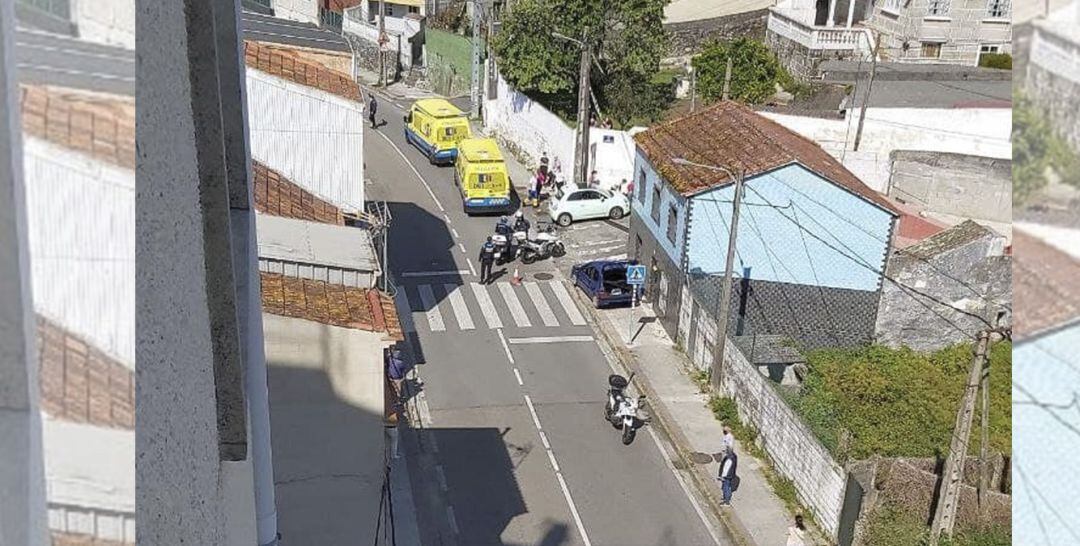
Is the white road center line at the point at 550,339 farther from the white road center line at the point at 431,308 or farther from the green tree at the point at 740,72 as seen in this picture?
the green tree at the point at 740,72

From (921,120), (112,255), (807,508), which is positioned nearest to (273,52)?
(807,508)

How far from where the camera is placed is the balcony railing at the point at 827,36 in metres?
36.3

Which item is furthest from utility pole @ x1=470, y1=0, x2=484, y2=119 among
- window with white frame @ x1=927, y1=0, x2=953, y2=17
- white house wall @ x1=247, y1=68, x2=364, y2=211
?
white house wall @ x1=247, y1=68, x2=364, y2=211

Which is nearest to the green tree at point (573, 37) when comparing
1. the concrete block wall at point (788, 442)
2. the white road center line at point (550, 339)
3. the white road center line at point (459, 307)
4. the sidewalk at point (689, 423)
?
the white road center line at point (459, 307)

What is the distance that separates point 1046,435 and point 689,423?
15.8 m

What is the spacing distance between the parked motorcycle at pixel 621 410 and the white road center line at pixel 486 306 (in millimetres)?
4266

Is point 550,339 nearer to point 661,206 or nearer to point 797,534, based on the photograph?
point 661,206

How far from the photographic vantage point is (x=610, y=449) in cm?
1692

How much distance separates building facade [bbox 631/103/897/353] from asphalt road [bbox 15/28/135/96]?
16.5m

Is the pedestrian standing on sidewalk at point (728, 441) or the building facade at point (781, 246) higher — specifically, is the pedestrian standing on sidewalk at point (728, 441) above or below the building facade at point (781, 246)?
below

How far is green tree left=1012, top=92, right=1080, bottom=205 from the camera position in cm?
191

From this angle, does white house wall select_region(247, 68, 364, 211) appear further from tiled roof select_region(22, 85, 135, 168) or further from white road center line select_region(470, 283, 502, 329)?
tiled roof select_region(22, 85, 135, 168)

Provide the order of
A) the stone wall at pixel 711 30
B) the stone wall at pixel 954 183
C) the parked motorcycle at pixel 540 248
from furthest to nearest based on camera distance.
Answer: the stone wall at pixel 711 30, the stone wall at pixel 954 183, the parked motorcycle at pixel 540 248

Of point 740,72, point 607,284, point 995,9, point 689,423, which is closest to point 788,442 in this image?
point 689,423
